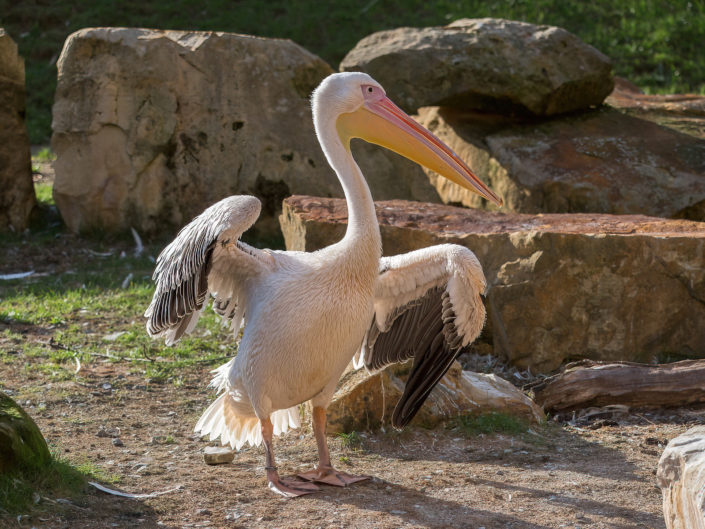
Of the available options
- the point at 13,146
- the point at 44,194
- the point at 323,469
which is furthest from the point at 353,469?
the point at 44,194

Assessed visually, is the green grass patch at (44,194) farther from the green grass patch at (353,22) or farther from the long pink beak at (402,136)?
the long pink beak at (402,136)

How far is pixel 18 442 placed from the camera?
342 cm

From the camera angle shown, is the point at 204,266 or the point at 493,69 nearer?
the point at 204,266

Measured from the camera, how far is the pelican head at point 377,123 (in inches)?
150

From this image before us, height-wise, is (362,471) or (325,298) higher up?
(325,298)

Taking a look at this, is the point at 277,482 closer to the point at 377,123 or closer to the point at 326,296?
the point at 326,296

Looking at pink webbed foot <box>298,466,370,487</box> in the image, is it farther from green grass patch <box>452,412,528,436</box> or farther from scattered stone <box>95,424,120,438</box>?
scattered stone <box>95,424,120,438</box>

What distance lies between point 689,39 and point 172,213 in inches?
272

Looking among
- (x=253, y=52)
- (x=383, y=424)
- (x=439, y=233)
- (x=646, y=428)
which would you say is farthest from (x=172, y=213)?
(x=646, y=428)

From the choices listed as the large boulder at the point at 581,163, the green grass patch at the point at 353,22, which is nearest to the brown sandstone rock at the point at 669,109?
the large boulder at the point at 581,163

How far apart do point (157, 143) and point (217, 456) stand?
162 inches

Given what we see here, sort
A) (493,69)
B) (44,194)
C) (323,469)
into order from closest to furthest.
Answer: (323,469) → (493,69) → (44,194)

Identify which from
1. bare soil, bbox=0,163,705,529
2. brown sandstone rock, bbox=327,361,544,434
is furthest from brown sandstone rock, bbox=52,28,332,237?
brown sandstone rock, bbox=327,361,544,434

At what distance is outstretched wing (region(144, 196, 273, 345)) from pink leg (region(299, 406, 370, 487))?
58 cm
